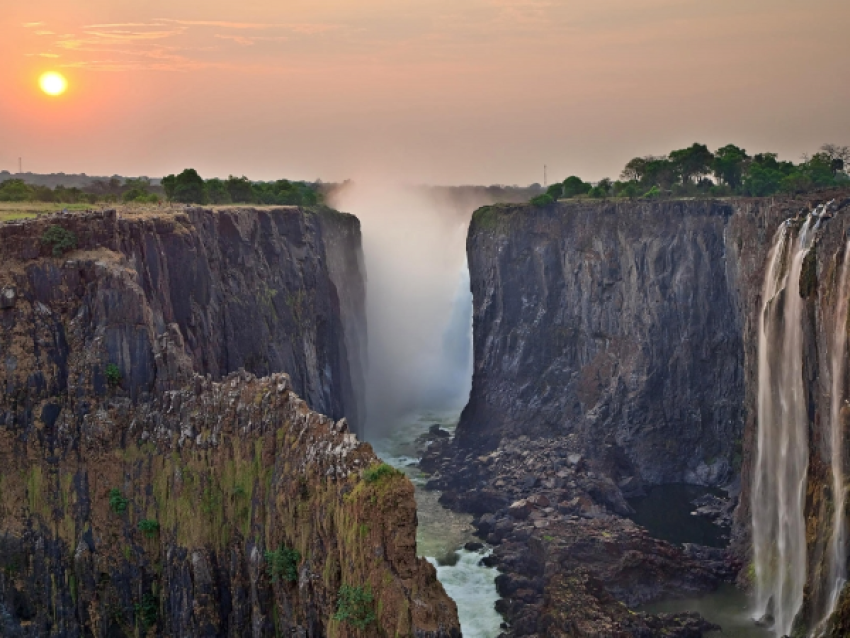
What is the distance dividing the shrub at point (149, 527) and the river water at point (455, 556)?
1886cm

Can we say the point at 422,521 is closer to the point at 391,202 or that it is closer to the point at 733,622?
the point at 733,622

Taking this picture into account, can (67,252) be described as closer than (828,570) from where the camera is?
No

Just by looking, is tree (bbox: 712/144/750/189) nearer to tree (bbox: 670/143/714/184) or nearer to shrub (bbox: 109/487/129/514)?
tree (bbox: 670/143/714/184)

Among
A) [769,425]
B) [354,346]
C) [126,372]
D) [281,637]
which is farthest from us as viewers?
[354,346]

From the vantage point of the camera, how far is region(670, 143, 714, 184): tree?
115 m

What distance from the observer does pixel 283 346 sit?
7950 centimetres

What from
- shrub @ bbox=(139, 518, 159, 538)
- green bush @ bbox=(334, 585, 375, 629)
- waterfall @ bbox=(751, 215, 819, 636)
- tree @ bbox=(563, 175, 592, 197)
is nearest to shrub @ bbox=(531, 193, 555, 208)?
tree @ bbox=(563, 175, 592, 197)

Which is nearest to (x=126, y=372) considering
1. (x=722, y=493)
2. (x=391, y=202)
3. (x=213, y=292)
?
(x=213, y=292)

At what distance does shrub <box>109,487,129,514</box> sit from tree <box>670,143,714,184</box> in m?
77.2

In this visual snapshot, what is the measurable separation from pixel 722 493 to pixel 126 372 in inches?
1959

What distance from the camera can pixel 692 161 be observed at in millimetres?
116312

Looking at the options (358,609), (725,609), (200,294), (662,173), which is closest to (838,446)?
(725,609)

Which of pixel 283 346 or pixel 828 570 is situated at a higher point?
pixel 283 346

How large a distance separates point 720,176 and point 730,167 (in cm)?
205
